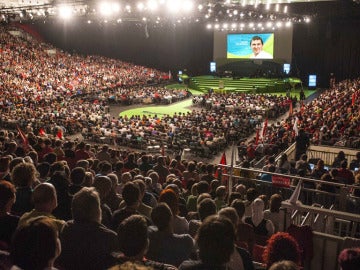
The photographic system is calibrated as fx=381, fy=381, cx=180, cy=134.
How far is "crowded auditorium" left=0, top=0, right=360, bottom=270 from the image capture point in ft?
9.58

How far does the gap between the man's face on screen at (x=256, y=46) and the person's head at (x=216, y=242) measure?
36.3 meters

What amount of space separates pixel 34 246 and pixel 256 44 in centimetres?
3701

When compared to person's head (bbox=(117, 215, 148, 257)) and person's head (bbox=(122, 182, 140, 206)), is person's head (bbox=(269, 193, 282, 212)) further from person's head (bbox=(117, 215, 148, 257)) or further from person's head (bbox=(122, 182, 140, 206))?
person's head (bbox=(117, 215, 148, 257))

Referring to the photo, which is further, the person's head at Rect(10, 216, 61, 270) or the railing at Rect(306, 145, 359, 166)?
the railing at Rect(306, 145, 359, 166)

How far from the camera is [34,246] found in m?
2.12

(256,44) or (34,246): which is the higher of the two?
(256,44)

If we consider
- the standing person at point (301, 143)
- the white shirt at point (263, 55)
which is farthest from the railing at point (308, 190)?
the white shirt at point (263, 55)

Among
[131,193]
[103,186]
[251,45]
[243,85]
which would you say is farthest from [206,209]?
[251,45]

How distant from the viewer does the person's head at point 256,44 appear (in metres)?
36.8

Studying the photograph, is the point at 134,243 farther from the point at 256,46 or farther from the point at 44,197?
the point at 256,46

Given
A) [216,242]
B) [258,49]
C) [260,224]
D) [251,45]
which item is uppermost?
[251,45]

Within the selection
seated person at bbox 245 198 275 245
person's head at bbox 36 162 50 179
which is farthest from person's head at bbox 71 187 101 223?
person's head at bbox 36 162 50 179

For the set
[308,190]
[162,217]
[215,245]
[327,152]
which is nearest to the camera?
[215,245]

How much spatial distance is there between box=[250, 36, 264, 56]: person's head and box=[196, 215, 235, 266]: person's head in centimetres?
3625
